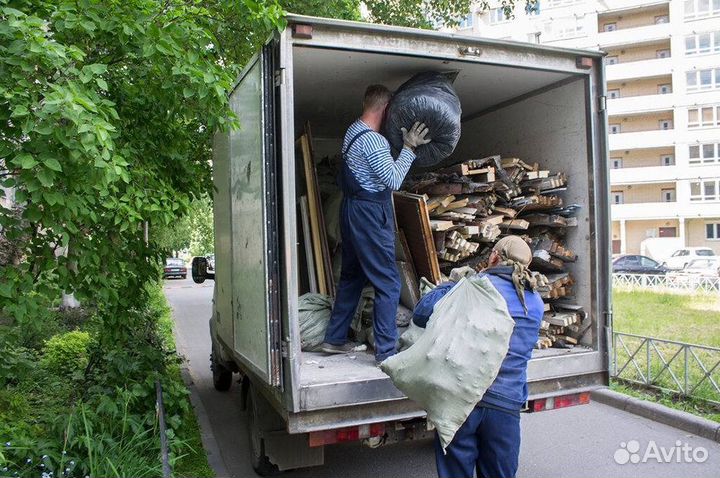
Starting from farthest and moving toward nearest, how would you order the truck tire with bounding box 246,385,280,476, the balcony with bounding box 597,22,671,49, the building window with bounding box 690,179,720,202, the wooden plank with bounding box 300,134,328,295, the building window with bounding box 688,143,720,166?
the balcony with bounding box 597,22,671,49 → the building window with bounding box 690,179,720,202 → the building window with bounding box 688,143,720,166 → the wooden plank with bounding box 300,134,328,295 → the truck tire with bounding box 246,385,280,476

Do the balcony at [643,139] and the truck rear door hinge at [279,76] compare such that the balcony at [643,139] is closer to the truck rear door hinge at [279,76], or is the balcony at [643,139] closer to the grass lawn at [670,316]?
the grass lawn at [670,316]

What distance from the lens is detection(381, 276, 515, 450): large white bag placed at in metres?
2.70

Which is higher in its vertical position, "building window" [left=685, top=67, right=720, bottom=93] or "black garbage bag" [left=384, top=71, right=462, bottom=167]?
"building window" [left=685, top=67, right=720, bottom=93]

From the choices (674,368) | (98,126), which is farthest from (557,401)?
(674,368)

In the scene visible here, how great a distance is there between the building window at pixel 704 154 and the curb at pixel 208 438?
127 ft

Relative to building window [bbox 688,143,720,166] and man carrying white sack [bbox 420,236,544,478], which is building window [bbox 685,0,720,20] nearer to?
building window [bbox 688,143,720,166]

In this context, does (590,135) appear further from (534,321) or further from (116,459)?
(116,459)

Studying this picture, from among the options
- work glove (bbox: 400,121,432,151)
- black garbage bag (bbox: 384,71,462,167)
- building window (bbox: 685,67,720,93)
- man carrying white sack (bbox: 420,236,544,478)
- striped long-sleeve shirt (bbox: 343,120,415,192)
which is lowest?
man carrying white sack (bbox: 420,236,544,478)

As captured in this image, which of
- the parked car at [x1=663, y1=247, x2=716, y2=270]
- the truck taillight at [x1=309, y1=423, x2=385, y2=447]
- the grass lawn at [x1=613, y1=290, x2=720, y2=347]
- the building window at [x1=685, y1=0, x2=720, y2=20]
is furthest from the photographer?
the building window at [x1=685, y1=0, x2=720, y2=20]

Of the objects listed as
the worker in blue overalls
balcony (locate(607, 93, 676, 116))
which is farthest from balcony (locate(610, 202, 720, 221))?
the worker in blue overalls

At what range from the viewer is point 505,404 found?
9.56ft

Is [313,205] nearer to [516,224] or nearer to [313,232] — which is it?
[313,232]

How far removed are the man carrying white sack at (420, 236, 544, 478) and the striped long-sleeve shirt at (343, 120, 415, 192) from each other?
1107 millimetres

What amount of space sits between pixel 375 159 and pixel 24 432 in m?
3.44
